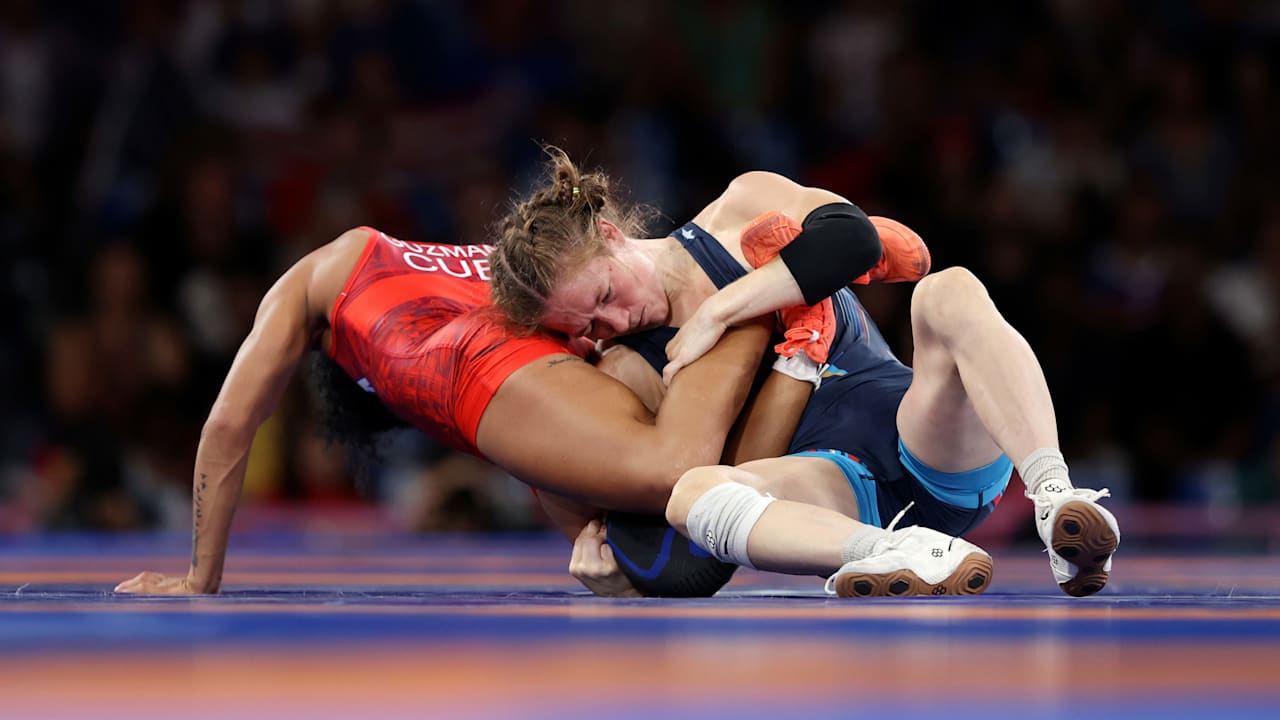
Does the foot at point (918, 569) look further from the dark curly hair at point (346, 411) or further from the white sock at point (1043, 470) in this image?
the dark curly hair at point (346, 411)

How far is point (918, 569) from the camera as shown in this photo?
213cm

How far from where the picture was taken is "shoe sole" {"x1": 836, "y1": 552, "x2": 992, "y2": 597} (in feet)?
7.00

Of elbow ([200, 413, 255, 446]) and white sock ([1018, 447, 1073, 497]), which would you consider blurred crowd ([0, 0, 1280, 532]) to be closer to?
elbow ([200, 413, 255, 446])

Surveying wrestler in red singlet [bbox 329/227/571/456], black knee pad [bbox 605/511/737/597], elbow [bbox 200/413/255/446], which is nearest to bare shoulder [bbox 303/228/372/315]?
wrestler in red singlet [bbox 329/227/571/456]

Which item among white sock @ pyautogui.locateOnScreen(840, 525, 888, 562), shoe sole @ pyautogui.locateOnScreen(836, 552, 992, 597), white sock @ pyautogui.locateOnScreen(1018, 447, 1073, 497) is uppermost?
white sock @ pyautogui.locateOnScreen(1018, 447, 1073, 497)

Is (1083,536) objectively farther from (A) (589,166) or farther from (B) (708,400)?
(A) (589,166)

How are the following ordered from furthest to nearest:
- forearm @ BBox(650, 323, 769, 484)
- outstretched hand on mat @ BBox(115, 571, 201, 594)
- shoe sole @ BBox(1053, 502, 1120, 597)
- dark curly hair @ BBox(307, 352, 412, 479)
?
dark curly hair @ BBox(307, 352, 412, 479), outstretched hand on mat @ BBox(115, 571, 201, 594), forearm @ BBox(650, 323, 769, 484), shoe sole @ BBox(1053, 502, 1120, 597)

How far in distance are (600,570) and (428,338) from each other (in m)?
0.56

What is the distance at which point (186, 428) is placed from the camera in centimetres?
604

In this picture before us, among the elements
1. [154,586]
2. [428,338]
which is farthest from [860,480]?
[154,586]

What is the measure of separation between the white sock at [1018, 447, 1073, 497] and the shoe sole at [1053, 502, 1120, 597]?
8 centimetres

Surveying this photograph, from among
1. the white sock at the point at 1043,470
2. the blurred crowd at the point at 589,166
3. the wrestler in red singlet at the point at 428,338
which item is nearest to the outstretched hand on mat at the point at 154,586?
the wrestler in red singlet at the point at 428,338

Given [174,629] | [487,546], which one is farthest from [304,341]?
[487,546]

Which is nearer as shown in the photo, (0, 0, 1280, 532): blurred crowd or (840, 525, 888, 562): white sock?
(840, 525, 888, 562): white sock
